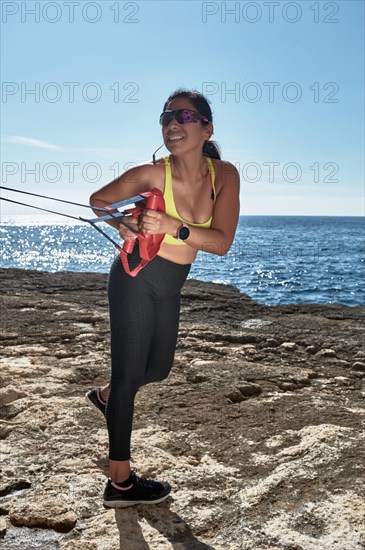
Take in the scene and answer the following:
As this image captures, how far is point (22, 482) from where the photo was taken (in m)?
2.80

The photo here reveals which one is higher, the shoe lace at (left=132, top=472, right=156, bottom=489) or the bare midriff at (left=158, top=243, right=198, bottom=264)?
the bare midriff at (left=158, top=243, right=198, bottom=264)


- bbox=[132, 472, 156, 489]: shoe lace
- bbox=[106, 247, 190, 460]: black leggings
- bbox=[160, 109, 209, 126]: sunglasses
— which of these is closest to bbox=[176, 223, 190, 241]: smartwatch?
bbox=[106, 247, 190, 460]: black leggings

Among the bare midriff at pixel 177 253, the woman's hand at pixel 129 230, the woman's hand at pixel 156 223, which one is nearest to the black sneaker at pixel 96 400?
the bare midriff at pixel 177 253

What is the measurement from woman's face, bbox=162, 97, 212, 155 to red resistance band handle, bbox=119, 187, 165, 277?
301 millimetres

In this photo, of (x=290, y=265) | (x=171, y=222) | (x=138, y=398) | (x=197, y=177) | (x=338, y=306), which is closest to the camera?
(x=171, y=222)

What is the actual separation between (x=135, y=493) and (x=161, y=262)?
1054 mm

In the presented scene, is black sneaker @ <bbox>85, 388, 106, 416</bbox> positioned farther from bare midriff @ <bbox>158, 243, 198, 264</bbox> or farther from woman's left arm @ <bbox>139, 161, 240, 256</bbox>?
woman's left arm @ <bbox>139, 161, 240, 256</bbox>

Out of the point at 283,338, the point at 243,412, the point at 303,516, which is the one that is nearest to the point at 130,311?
the point at 303,516

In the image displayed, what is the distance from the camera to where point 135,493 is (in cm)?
263

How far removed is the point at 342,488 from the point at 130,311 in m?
1.30

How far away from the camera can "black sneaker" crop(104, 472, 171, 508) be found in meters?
2.60

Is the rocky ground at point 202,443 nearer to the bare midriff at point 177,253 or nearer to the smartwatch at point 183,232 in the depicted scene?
the bare midriff at point 177,253

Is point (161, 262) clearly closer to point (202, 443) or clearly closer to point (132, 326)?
point (132, 326)

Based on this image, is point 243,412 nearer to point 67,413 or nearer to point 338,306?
point 67,413
